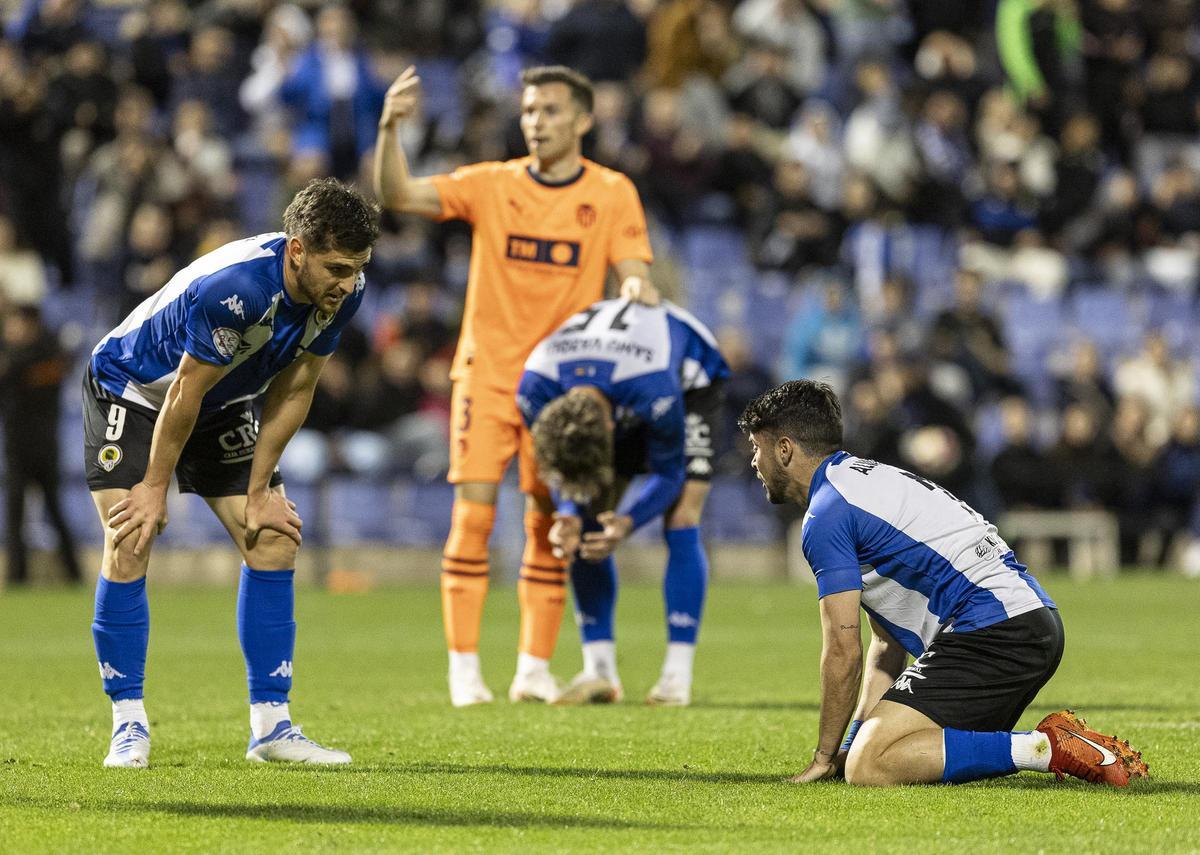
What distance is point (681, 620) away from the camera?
8367mm

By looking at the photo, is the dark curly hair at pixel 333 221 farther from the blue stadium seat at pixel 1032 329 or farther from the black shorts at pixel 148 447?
the blue stadium seat at pixel 1032 329

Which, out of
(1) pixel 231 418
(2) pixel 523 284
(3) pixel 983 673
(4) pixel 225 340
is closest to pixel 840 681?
(3) pixel 983 673

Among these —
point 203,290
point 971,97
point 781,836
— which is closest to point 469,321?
point 203,290

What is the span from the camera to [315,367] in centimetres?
627

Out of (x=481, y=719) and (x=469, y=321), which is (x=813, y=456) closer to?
(x=481, y=719)

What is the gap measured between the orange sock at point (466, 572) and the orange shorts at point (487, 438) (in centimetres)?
15

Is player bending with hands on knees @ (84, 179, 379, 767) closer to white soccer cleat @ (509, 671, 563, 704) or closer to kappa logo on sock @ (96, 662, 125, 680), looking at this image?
kappa logo on sock @ (96, 662, 125, 680)

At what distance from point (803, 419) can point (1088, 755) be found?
52.7 inches

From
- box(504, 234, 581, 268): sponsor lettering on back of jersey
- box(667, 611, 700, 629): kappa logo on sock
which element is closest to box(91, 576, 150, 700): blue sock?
box(667, 611, 700, 629): kappa logo on sock

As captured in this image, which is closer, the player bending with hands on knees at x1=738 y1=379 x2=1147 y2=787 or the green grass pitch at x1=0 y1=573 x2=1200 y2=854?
the green grass pitch at x1=0 y1=573 x2=1200 y2=854

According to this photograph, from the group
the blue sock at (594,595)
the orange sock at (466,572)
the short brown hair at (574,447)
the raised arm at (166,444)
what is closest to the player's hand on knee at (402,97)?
the short brown hair at (574,447)

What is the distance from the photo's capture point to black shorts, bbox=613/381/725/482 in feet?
27.6

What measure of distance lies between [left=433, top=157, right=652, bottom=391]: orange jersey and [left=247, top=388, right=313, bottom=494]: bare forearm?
2.31m

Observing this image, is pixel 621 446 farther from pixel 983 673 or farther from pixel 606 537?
pixel 983 673
